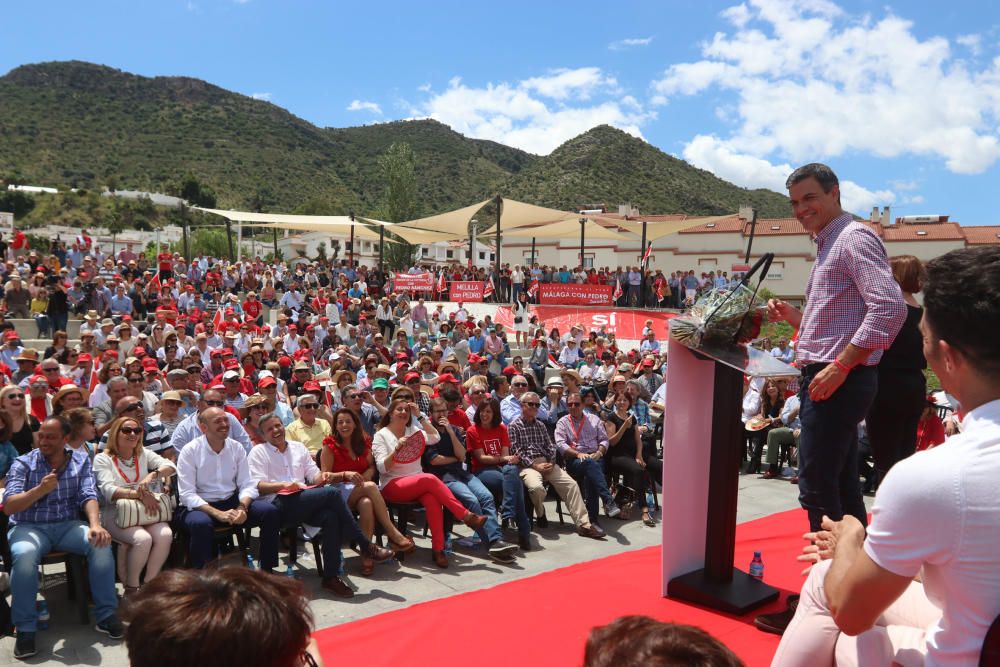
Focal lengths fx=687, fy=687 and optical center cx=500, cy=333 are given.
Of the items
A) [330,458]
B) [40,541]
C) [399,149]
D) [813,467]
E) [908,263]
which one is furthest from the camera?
[399,149]

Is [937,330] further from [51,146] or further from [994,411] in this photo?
[51,146]

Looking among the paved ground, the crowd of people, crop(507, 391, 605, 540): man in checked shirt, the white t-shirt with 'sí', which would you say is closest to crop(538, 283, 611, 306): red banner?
the crowd of people

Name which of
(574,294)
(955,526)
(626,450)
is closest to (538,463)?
(626,450)

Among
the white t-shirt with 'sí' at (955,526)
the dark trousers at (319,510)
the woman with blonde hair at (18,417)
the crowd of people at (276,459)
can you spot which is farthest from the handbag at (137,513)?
the white t-shirt with 'sí' at (955,526)

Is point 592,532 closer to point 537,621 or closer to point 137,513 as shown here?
point 537,621

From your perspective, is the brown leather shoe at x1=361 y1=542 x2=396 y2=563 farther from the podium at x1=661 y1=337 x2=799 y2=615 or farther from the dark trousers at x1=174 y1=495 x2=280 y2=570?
the podium at x1=661 y1=337 x2=799 y2=615

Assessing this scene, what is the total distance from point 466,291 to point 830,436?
60.2 ft

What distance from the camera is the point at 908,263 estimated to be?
296 cm

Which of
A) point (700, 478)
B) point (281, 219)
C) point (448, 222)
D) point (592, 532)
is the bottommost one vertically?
point (592, 532)

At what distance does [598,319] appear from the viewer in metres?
18.1

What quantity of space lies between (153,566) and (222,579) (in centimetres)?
378

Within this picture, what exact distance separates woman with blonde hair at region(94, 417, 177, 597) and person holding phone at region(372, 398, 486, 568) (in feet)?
4.88

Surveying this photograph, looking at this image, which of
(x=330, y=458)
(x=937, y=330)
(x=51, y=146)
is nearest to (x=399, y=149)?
(x=51, y=146)

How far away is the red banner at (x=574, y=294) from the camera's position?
19328 millimetres
